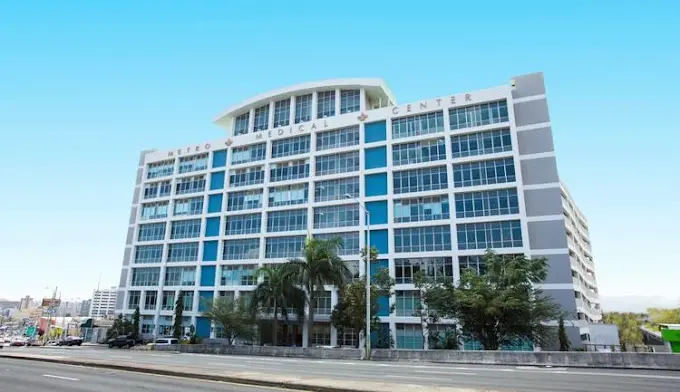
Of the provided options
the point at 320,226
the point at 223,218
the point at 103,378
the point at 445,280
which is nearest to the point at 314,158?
the point at 320,226

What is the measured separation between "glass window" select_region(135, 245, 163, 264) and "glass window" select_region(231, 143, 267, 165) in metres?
18.0

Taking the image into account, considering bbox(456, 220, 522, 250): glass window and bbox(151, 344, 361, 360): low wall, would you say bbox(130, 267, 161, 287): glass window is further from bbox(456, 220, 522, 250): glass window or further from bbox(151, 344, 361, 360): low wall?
bbox(456, 220, 522, 250): glass window

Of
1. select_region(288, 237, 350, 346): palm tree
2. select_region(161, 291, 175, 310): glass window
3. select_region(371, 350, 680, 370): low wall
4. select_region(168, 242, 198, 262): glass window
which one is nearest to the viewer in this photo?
select_region(371, 350, 680, 370): low wall

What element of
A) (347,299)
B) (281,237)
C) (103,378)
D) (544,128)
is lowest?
(103,378)

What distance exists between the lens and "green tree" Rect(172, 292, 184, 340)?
5607 centimetres

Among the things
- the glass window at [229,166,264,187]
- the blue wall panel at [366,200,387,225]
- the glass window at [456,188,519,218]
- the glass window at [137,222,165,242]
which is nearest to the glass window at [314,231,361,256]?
the blue wall panel at [366,200,387,225]

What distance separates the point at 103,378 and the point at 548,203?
4057cm

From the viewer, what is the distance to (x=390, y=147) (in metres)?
51.5

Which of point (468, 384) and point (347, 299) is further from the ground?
point (347, 299)

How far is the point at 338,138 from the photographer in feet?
183

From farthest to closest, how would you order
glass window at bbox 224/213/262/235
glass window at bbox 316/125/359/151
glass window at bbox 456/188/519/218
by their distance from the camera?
glass window at bbox 224/213/262/235, glass window at bbox 316/125/359/151, glass window at bbox 456/188/519/218

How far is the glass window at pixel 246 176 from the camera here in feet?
198

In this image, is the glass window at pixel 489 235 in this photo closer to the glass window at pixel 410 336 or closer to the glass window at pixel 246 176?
the glass window at pixel 410 336

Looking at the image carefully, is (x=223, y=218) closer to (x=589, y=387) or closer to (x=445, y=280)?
(x=445, y=280)
